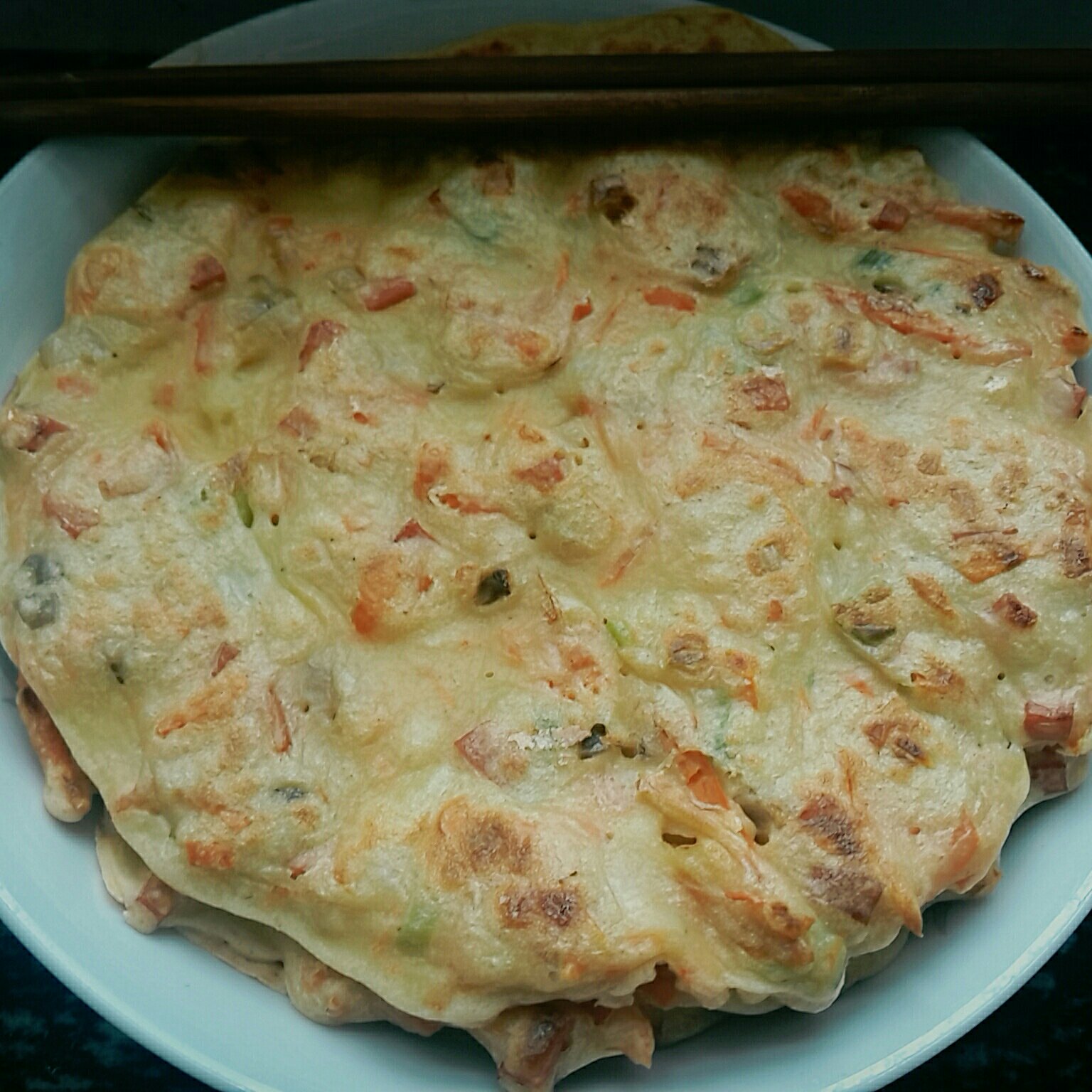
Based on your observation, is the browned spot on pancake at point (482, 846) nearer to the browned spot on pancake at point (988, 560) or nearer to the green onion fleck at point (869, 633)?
the green onion fleck at point (869, 633)

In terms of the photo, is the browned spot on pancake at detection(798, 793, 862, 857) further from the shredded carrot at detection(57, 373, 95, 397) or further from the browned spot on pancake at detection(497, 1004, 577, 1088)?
the shredded carrot at detection(57, 373, 95, 397)

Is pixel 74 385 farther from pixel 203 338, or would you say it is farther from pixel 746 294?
pixel 746 294

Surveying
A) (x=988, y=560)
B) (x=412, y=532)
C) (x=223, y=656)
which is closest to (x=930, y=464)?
(x=988, y=560)

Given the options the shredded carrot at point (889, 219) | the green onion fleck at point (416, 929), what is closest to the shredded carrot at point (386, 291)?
the shredded carrot at point (889, 219)

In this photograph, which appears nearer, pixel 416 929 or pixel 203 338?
pixel 416 929

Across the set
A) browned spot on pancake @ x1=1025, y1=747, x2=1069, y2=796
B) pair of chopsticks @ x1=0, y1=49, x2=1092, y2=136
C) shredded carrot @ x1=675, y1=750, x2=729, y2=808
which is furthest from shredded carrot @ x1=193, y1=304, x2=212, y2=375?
browned spot on pancake @ x1=1025, y1=747, x2=1069, y2=796

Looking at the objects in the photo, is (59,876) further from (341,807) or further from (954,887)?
(954,887)
